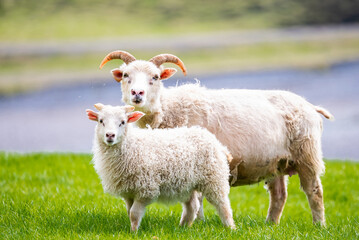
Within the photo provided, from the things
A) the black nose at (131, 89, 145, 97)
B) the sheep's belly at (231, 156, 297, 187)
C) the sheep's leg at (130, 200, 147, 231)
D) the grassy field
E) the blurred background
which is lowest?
the grassy field

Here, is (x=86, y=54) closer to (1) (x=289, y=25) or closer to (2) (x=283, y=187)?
(1) (x=289, y=25)

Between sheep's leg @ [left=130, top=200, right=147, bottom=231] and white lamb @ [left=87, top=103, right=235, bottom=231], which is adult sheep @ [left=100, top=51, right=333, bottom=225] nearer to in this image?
white lamb @ [left=87, top=103, right=235, bottom=231]

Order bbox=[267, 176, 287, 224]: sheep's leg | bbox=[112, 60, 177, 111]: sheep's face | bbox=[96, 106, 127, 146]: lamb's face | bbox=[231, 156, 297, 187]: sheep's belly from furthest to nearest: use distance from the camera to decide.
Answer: bbox=[267, 176, 287, 224]: sheep's leg < bbox=[231, 156, 297, 187]: sheep's belly < bbox=[112, 60, 177, 111]: sheep's face < bbox=[96, 106, 127, 146]: lamb's face

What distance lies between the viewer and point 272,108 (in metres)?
7.17

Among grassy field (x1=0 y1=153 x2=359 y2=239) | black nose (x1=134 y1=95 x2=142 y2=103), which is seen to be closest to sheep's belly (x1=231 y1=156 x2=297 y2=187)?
grassy field (x1=0 y1=153 x2=359 y2=239)

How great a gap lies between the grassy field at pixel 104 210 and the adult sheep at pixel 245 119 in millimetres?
625

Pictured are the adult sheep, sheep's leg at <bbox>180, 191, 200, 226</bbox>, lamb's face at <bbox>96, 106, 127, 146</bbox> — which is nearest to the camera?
lamb's face at <bbox>96, 106, 127, 146</bbox>

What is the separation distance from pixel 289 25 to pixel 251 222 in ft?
139

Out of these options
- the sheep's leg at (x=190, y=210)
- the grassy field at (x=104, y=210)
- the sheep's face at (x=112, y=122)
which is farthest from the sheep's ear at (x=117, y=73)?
the sheep's leg at (x=190, y=210)

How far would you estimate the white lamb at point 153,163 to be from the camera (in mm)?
5652

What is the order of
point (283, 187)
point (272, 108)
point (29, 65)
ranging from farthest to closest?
point (29, 65) < point (283, 187) < point (272, 108)

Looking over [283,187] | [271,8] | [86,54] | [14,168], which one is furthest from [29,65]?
[283,187]

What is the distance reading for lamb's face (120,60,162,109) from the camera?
6.30 meters

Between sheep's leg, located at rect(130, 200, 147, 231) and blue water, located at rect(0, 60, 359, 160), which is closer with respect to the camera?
sheep's leg, located at rect(130, 200, 147, 231)
